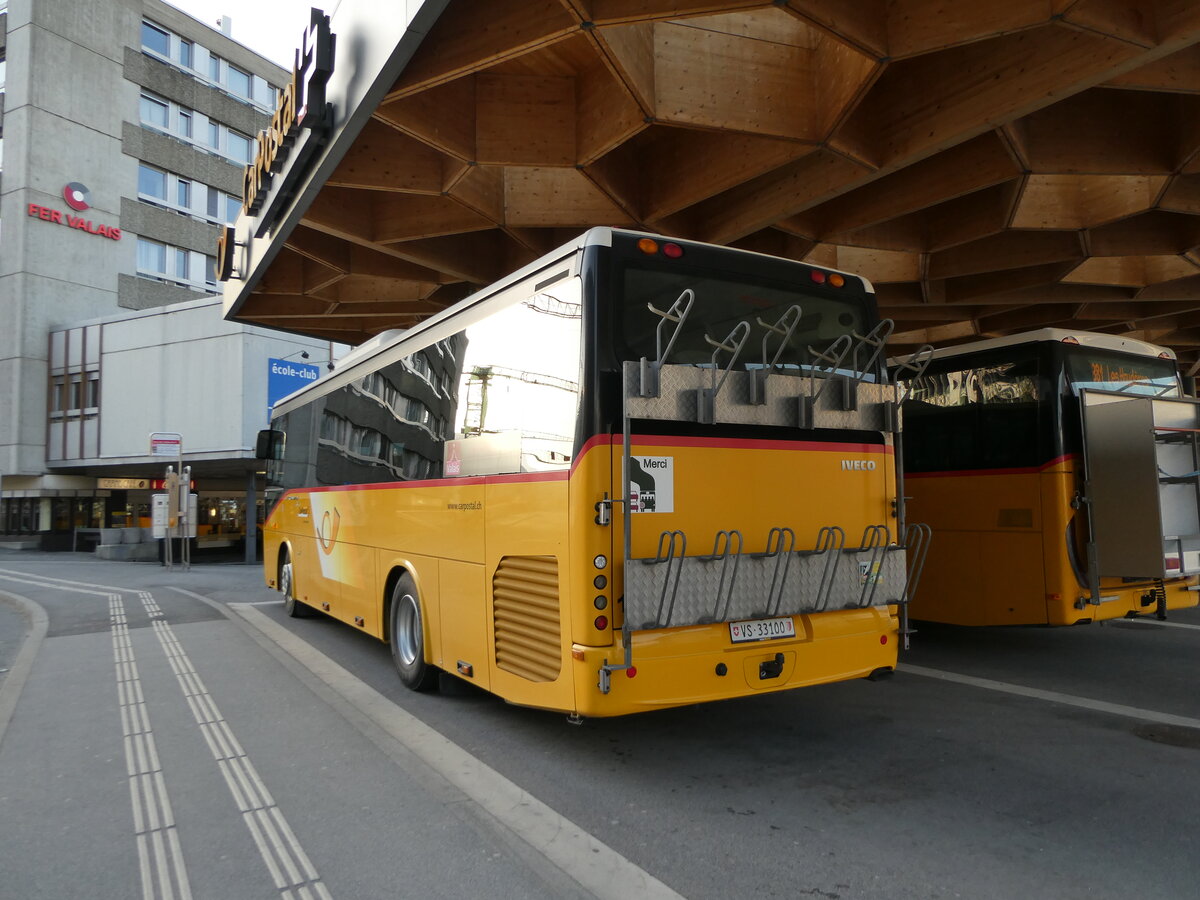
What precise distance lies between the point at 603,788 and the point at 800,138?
5902 mm

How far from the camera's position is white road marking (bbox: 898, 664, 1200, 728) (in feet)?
19.0

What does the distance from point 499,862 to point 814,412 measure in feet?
10.8

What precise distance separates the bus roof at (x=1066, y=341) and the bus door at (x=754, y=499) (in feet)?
10.1

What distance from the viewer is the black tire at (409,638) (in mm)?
6551

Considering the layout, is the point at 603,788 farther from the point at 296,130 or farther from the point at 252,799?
the point at 296,130

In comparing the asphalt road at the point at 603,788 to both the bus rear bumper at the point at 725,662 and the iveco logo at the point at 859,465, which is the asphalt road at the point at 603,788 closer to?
the bus rear bumper at the point at 725,662

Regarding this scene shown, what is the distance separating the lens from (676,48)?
6.97m

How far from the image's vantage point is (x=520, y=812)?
4176mm

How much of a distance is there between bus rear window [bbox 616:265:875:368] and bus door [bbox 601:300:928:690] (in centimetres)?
8

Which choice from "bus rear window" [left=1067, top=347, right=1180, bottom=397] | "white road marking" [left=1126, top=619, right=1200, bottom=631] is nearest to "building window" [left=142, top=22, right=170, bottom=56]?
"bus rear window" [left=1067, top=347, right=1180, bottom=397]

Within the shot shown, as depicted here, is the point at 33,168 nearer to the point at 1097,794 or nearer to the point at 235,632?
the point at 235,632

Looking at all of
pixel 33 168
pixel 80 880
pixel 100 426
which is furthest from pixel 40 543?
pixel 80 880

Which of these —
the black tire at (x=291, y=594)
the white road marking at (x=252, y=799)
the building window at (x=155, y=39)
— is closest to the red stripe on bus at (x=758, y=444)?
the white road marking at (x=252, y=799)

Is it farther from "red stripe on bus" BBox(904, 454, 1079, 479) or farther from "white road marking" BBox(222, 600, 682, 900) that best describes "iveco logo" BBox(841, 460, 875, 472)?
"red stripe on bus" BBox(904, 454, 1079, 479)
